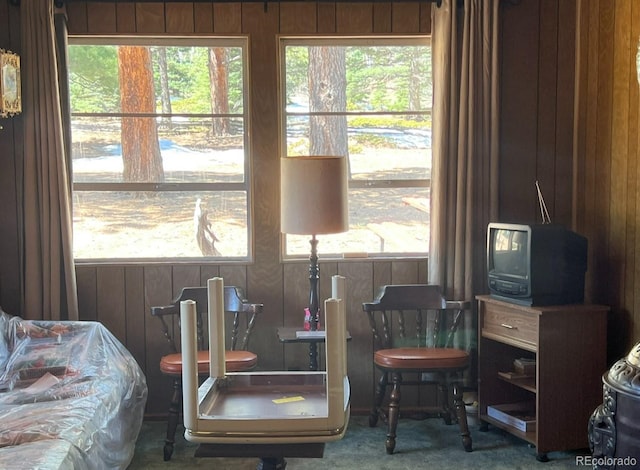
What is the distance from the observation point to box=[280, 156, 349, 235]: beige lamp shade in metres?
3.78

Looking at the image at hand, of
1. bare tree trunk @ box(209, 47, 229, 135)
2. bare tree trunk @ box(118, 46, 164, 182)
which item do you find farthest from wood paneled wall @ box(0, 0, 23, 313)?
bare tree trunk @ box(209, 47, 229, 135)

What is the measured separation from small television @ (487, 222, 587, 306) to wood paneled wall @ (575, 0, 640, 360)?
0.22m

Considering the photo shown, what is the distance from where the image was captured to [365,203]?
4402 millimetres

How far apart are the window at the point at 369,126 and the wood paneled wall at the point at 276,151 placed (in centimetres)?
11

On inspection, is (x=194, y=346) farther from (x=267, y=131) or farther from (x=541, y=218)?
(x=541, y=218)

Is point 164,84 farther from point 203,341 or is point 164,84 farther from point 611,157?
point 611,157

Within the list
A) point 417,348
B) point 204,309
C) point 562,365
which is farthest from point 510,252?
point 204,309

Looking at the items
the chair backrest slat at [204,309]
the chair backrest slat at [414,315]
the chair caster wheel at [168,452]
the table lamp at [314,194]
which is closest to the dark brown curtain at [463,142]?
the chair backrest slat at [414,315]

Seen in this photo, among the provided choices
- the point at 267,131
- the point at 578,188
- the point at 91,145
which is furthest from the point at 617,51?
the point at 91,145

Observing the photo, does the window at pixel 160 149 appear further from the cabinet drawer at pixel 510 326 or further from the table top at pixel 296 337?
the cabinet drawer at pixel 510 326

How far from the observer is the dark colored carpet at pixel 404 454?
3629mm

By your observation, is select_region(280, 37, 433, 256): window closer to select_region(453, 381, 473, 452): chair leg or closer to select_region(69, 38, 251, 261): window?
select_region(69, 38, 251, 261): window

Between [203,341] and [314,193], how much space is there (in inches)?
42.0

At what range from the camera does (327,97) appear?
4352 millimetres
